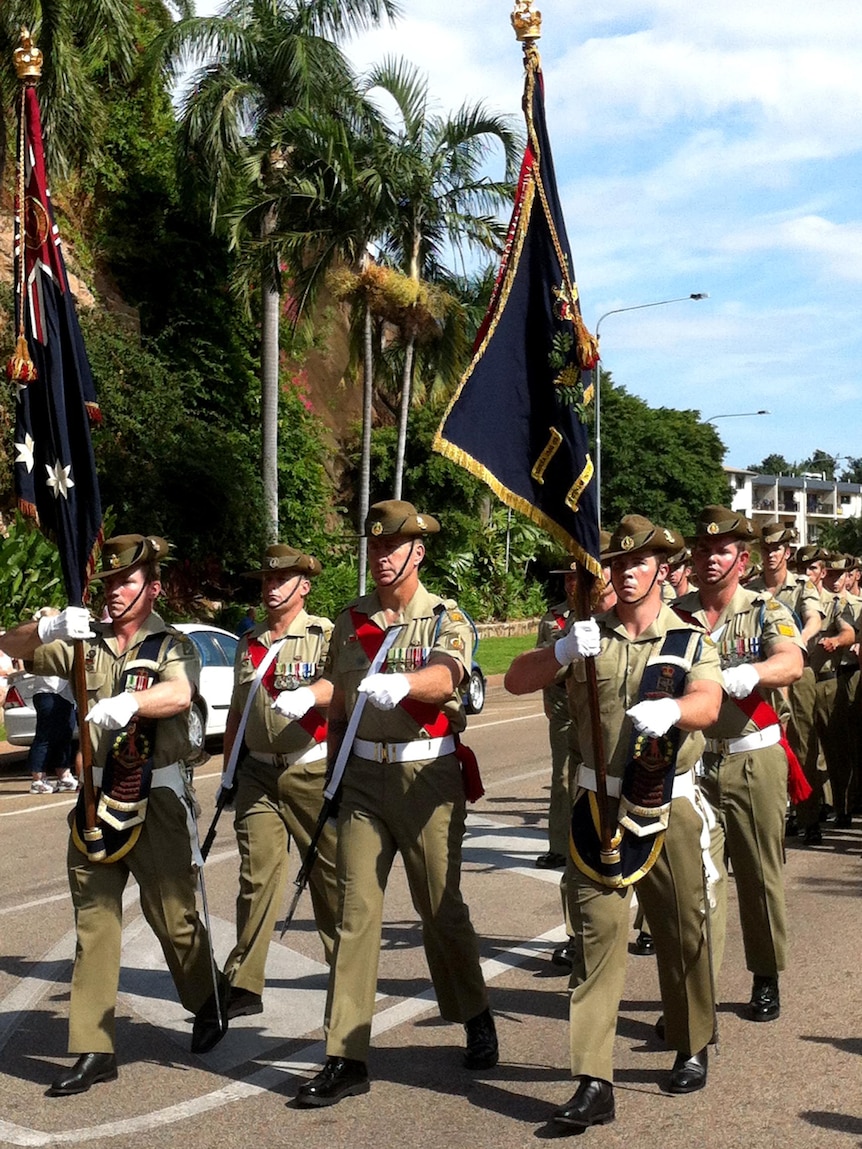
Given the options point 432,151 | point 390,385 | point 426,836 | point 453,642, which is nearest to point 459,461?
point 453,642

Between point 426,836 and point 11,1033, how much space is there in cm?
205

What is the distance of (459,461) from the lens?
17.9 ft

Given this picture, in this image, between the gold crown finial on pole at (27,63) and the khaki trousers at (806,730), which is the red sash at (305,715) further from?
the khaki trousers at (806,730)

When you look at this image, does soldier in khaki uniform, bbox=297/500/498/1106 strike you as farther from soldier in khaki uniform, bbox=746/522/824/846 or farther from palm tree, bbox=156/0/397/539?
palm tree, bbox=156/0/397/539

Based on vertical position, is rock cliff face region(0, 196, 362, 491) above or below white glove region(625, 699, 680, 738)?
Answer: above

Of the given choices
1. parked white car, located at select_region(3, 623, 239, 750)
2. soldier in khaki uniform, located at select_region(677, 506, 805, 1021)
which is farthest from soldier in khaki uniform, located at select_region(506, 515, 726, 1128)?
parked white car, located at select_region(3, 623, 239, 750)

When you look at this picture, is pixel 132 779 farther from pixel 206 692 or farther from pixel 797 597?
pixel 206 692

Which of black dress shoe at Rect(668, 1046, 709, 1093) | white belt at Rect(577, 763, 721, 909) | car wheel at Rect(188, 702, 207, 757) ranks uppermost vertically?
car wheel at Rect(188, 702, 207, 757)

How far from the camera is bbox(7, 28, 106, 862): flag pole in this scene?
562 centimetres

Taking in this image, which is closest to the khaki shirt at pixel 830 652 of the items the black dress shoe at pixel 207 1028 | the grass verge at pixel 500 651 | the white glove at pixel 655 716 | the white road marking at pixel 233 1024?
the white road marking at pixel 233 1024

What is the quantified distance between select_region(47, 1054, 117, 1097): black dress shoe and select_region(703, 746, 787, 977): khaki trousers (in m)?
2.78

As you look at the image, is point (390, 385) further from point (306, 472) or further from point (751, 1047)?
point (751, 1047)

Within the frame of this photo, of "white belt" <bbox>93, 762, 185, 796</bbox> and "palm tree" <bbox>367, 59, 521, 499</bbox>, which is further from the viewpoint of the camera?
"palm tree" <bbox>367, 59, 521, 499</bbox>

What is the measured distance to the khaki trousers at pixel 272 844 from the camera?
6.55m
